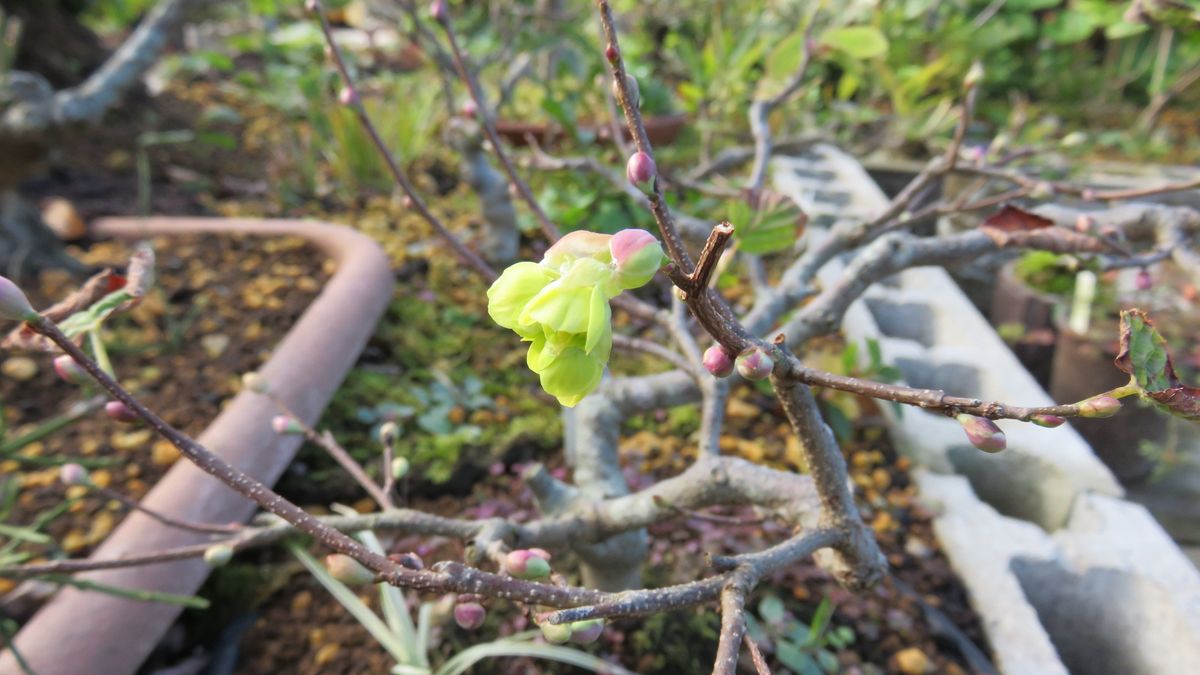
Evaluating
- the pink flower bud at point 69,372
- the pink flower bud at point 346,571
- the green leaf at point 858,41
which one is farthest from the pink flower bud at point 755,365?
the green leaf at point 858,41

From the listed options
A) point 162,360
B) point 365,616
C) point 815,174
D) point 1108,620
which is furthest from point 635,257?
point 815,174

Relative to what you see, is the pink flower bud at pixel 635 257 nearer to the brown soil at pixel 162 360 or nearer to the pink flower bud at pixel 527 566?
the pink flower bud at pixel 527 566

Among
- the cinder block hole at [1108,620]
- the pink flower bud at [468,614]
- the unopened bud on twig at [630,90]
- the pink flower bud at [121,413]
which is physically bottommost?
the cinder block hole at [1108,620]

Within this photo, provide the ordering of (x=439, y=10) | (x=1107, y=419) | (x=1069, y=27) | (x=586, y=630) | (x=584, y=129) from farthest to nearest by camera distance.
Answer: (x=1069, y=27) → (x=584, y=129) → (x=1107, y=419) → (x=439, y=10) → (x=586, y=630)

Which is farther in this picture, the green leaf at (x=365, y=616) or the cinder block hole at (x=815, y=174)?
the cinder block hole at (x=815, y=174)

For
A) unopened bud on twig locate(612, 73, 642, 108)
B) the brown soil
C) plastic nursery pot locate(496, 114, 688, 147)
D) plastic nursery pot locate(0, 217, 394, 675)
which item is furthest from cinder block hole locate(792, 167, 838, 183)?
unopened bud on twig locate(612, 73, 642, 108)

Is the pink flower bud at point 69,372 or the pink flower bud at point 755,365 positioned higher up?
the pink flower bud at point 69,372

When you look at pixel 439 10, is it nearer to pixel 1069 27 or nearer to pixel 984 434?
pixel 984 434
